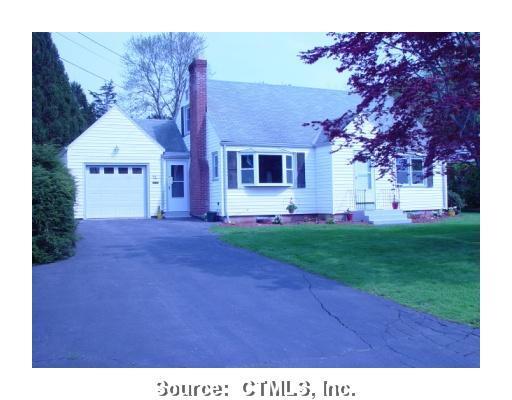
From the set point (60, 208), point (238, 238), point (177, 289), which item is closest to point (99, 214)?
point (238, 238)

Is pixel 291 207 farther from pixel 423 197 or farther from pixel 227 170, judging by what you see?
pixel 423 197

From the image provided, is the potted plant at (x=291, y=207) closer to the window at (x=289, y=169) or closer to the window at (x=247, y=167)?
the window at (x=289, y=169)

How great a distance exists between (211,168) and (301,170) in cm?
358

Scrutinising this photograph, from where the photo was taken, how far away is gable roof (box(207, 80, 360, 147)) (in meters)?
20.4

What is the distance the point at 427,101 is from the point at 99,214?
45.7 ft

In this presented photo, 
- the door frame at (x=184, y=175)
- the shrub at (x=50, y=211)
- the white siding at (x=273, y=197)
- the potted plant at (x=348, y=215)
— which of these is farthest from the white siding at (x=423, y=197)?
the shrub at (x=50, y=211)

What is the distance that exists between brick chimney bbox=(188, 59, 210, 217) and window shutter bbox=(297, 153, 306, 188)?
364 cm

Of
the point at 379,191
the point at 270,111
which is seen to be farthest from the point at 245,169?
the point at 379,191

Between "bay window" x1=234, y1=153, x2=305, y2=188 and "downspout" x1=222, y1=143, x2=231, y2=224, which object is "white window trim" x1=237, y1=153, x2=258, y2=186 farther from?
"downspout" x1=222, y1=143, x2=231, y2=224

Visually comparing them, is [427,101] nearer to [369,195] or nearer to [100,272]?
[100,272]

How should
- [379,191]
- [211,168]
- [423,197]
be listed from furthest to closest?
[423,197] → [379,191] → [211,168]

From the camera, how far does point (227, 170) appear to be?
1964cm

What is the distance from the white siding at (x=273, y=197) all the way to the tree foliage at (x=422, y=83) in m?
Answer: 8.41

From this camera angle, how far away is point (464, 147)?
37.7ft
